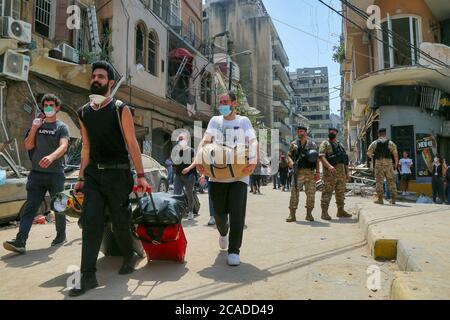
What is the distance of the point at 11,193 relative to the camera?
23.2ft

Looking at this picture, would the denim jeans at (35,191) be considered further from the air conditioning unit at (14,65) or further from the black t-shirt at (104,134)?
Result: the air conditioning unit at (14,65)

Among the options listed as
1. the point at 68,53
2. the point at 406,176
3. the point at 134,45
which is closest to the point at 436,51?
the point at 406,176

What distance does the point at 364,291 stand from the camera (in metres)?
2.89

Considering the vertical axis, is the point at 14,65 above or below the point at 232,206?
above

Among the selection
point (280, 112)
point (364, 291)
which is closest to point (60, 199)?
point (364, 291)

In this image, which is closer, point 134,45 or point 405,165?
point 405,165

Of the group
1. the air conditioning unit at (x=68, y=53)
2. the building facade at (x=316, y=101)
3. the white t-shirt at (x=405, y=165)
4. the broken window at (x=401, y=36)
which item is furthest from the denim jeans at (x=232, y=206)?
the building facade at (x=316, y=101)

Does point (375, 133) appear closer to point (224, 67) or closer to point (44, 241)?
point (44, 241)

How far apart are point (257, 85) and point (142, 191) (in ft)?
141

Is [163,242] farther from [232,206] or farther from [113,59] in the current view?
[113,59]

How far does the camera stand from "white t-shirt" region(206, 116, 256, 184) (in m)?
3.88

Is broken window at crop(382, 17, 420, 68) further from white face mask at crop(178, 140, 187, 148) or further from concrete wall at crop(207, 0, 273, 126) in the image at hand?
concrete wall at crop(207, 0, 273, 126)

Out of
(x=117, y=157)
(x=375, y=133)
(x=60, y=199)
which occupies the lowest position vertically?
(x=60, y=199)

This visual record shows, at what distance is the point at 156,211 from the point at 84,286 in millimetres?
833
